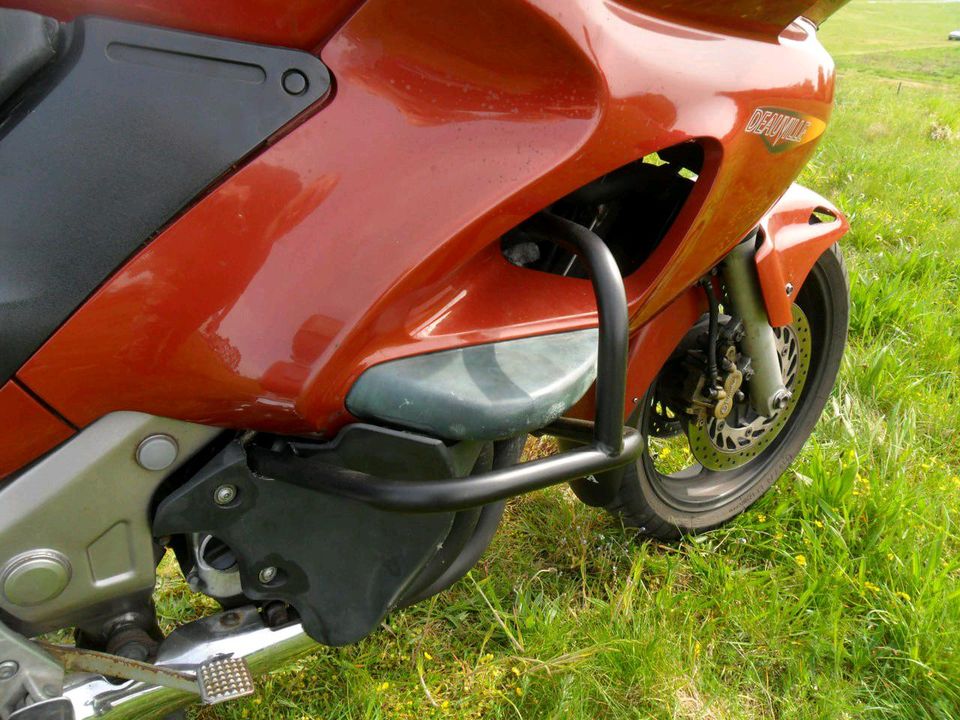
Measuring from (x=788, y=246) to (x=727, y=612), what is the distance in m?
0.78

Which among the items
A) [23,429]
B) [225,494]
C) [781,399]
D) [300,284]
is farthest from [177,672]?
[781,399]

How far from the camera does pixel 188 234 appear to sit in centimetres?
92

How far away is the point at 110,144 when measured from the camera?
0.90 metres

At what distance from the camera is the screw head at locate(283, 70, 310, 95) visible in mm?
929

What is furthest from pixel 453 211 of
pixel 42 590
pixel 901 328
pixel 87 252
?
pixel 901 328

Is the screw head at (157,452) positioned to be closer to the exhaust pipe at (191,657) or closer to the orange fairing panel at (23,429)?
the orange fairing panel at (23,429)

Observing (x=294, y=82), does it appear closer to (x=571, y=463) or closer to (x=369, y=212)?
Result: (x=369, y=212)

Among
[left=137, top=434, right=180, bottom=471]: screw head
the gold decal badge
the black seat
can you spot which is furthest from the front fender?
the black seat

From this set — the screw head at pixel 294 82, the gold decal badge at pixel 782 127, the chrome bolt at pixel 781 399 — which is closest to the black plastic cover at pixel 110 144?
the screw head at pixel 294 82

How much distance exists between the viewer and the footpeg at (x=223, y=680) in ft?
3.79

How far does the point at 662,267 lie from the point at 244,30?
66 centimetres

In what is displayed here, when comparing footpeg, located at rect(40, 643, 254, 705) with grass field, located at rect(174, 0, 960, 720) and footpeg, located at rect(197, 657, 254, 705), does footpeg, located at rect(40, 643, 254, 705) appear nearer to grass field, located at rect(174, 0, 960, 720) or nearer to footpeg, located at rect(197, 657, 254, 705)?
footpeg, located at rect(197, 657, 254, 705)

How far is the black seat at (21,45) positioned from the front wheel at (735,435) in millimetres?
1204

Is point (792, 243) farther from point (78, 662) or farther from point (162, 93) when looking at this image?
point (78, 662)
